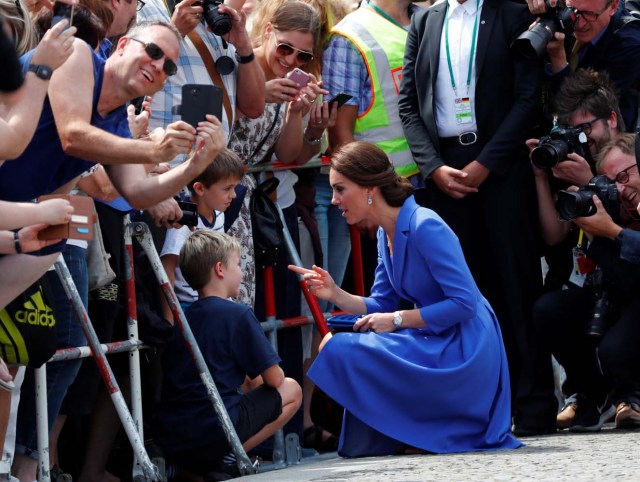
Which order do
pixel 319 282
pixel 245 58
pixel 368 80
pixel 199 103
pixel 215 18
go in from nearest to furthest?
1. pixel 199 103
2. pixel 215 18
3. pixel 319 282
4. pixel 245 58
5. pixel 368 80

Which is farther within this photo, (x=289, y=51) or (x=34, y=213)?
(x=289, y=51)

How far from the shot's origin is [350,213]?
A: 241 inches

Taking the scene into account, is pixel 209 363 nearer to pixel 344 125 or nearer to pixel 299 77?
pixel 299 77

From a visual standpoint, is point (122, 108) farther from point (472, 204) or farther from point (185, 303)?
point (472, 204)

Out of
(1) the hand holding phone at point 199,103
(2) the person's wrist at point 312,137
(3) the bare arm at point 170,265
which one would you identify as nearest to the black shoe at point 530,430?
(2) the person's wrist at point 312,137

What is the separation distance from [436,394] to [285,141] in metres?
1.48

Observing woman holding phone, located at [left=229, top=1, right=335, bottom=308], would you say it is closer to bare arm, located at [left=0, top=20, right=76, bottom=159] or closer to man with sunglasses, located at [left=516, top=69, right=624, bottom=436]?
man with sunglasses, located at [left=516, top=69, right=624, bottom=436]

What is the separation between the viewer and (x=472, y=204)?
6.71 meters

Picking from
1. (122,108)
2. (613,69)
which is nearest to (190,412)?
(122,108)

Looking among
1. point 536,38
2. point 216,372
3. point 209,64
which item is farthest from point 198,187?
point 536,38

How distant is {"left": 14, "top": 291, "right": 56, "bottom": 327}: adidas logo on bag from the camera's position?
4637mm

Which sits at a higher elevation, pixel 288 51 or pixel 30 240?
pixel 288 51

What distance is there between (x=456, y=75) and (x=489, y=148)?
418mm

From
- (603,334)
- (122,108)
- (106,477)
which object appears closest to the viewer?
(122,108)
